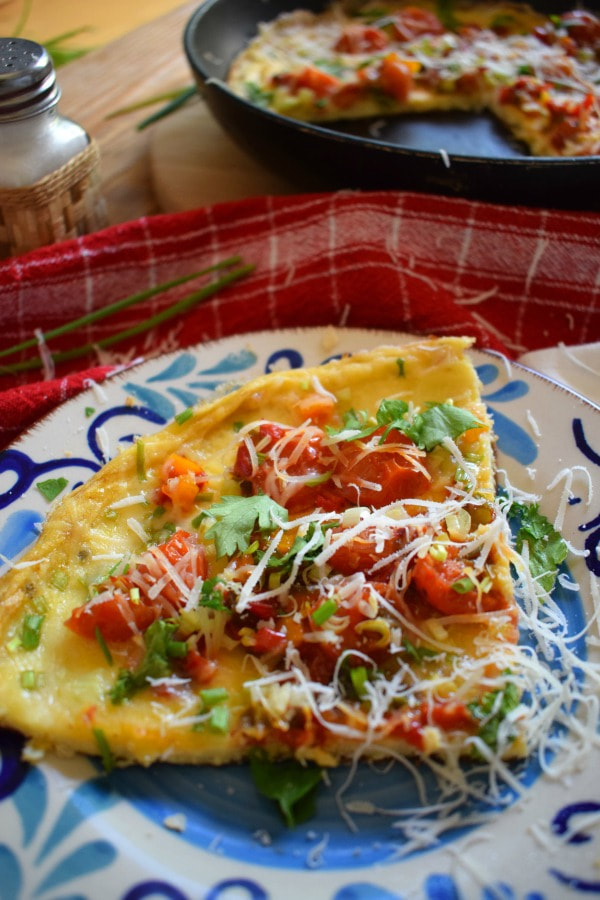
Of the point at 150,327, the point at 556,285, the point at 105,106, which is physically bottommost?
the point at 556,285

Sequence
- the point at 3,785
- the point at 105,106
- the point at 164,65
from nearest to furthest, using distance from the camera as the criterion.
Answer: the point at 3,785 → the point at 105,106 → the point at 164,65

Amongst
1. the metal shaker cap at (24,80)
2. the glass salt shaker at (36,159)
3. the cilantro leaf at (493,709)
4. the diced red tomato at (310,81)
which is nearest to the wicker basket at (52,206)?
the glass salt shaker at (36,159)

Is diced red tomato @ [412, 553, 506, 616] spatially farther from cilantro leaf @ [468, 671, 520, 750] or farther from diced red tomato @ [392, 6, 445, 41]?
diced red tomato @ [392, 6, 445, 41]

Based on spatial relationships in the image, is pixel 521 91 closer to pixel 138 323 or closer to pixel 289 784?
pixel 138 323

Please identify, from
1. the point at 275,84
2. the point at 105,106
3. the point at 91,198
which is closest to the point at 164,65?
Result: the point at 105,106

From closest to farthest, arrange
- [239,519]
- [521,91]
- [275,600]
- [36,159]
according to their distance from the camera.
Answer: [275,600] < [239,519] < [36,159] < [521,91]

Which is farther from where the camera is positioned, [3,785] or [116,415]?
[116,415]

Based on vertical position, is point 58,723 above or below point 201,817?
above

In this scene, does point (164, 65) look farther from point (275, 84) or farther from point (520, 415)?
point (520, 415)

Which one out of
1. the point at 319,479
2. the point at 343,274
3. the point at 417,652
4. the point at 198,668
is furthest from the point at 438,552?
the point at 343,274
